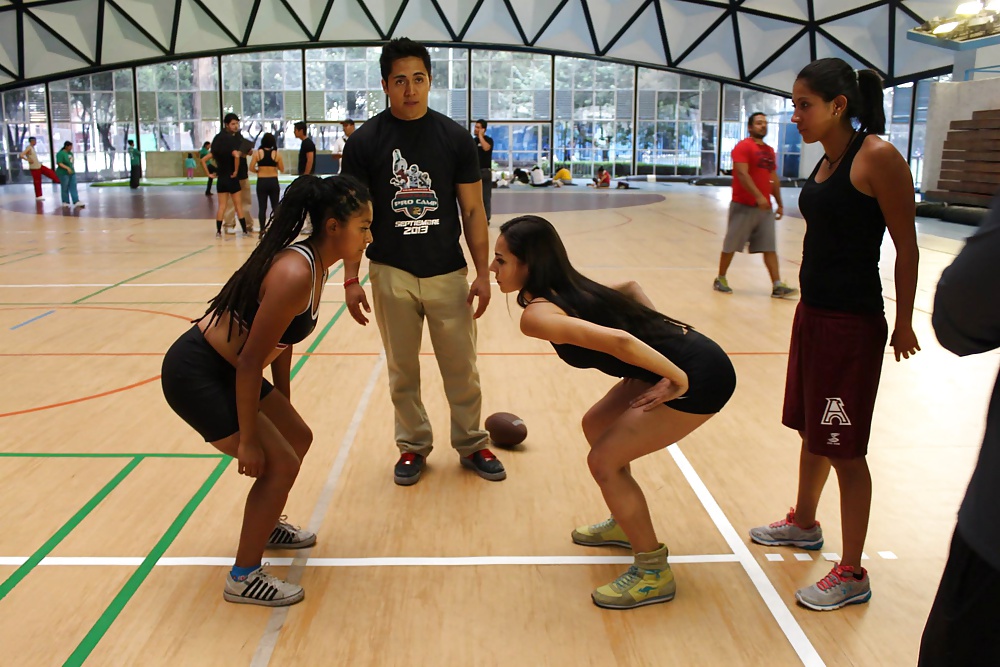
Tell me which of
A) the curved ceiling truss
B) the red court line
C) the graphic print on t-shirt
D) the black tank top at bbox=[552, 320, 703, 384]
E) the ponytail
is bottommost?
the red court line

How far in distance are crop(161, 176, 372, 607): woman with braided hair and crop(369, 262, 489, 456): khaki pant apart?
1052 millimetres

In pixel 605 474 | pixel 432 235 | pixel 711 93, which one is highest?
pixel 711 93

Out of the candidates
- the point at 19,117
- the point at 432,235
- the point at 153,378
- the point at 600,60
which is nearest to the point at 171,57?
the point at 19,117

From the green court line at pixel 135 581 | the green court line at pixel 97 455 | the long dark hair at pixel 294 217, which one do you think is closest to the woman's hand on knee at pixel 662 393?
the long dark hair at pixel 294 217

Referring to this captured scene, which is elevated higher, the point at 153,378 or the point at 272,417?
the point at 272,417

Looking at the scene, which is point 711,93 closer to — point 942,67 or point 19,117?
point 942,67

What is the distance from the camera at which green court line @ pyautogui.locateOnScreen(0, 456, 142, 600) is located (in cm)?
326

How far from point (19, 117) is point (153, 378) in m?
33.4

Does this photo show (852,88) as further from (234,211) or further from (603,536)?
(234,211)

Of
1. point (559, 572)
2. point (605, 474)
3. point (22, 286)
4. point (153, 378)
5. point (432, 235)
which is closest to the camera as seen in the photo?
point (605, 474)

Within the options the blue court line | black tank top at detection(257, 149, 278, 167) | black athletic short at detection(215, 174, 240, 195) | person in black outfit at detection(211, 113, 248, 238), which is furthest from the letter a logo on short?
black athletic short at detection(215, 174, 240, 195)

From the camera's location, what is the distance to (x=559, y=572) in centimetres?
336

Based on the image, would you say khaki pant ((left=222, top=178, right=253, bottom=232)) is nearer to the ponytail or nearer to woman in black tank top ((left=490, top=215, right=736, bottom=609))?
woman in black tank top ((left=490, top=215, right=736, bottom=609))

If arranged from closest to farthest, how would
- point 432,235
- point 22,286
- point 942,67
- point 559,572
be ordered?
point 559,572 < point 432,235 < point 22,286 < point 942,67
